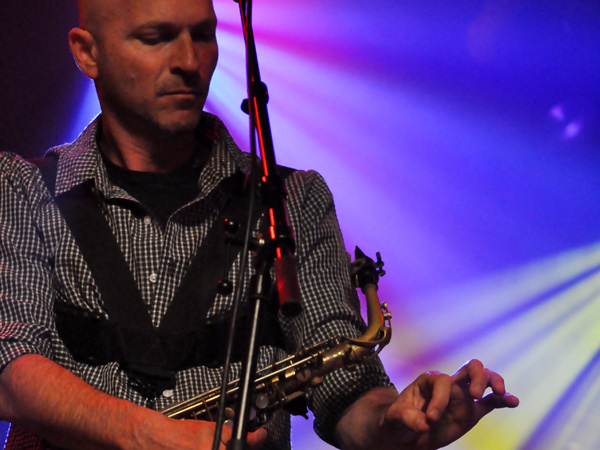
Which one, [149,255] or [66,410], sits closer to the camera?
[66,410]

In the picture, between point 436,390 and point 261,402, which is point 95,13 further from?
point 436,390

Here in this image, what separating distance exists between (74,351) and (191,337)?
331 mm

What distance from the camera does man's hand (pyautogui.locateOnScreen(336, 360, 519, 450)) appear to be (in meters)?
1.67

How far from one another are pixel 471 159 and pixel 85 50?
2557mm

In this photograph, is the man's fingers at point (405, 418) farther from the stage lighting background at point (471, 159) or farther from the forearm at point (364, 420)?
the stage lighting background at point (471, 159)

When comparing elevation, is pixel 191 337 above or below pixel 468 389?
above

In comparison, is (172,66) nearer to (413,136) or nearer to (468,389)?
(468,389)

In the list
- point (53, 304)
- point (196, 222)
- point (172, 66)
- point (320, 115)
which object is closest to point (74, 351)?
point (53, 304)

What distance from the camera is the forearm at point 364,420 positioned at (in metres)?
1.96

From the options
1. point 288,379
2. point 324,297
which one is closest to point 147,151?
point 324,297

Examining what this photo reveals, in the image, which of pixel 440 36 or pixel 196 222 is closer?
pixel 196 222

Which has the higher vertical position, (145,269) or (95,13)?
(95,13)

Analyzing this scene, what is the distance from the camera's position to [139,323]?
2.09m

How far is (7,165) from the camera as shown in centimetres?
231
